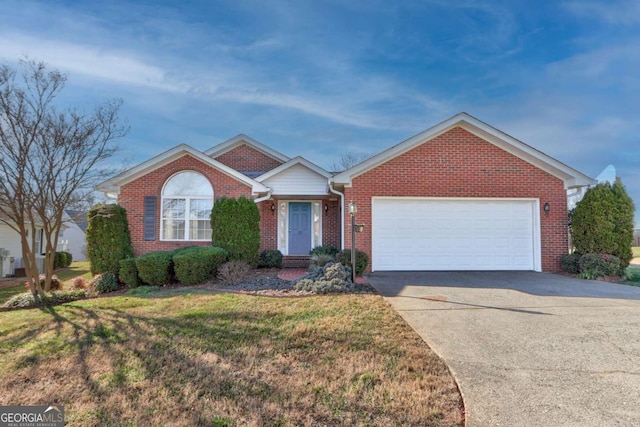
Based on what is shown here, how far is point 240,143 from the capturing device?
1595 cm

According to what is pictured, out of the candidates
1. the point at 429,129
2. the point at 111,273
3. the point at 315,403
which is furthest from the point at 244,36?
the point at 315,403

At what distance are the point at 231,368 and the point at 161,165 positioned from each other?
9961 millimetres

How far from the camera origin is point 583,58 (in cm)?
1181

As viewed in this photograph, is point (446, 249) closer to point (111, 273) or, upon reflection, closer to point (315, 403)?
point (315, 403)

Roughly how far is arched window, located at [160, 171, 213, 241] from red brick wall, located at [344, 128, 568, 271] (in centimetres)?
530

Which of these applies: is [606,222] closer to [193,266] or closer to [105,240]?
[193,266]

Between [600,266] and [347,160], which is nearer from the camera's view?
[600,266]

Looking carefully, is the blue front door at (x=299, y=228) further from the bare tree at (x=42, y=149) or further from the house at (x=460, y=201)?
the bare tree at (x=42, y=149)

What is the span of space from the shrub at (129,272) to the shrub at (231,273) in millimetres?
2578

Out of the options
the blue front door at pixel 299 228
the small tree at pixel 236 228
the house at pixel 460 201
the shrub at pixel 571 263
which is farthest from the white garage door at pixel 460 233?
the small tree at pixel 236 228

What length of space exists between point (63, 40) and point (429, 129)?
35.1 feet

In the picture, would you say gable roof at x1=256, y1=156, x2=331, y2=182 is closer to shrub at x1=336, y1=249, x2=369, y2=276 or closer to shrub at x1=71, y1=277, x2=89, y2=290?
shrub at x1=336, y1=249, x2=369, y2=276

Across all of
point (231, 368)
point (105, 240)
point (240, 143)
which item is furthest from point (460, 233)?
point (105, 240)

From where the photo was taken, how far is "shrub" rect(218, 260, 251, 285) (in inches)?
370
